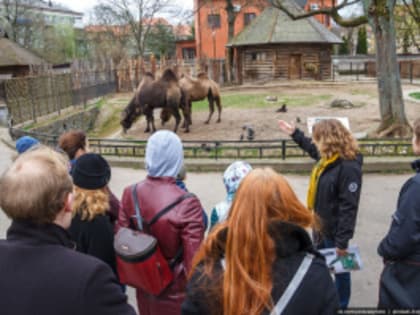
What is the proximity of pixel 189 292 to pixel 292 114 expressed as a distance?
15.3m

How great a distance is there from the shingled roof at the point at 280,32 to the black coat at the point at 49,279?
104 feet

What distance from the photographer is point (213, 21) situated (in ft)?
168

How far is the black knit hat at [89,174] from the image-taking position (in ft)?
11.1

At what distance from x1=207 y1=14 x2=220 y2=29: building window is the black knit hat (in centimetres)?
4988

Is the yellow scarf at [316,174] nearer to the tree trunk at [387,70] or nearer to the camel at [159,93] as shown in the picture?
the tree trunk at [387,70]

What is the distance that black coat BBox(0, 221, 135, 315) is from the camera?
1.73 m

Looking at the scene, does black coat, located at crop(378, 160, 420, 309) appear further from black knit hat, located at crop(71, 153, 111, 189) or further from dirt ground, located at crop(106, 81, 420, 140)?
dirt ground, located at crop(106, 81, 420, 140)

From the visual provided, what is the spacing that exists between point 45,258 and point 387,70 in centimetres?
1139

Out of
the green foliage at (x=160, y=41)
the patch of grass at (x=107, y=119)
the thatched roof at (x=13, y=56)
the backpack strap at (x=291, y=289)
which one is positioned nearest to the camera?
the backpack strap at (x=291, y=289)

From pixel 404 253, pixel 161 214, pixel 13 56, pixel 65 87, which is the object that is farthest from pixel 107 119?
pixel 404 253

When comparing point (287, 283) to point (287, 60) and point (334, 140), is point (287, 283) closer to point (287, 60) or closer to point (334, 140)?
point (334, 140)

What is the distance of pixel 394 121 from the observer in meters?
11.6

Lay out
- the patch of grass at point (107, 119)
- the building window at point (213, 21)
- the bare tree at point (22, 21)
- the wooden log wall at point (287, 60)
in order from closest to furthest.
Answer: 1. the patch of grass at point (107, 119)
2. the wooden log wall at point (287, 60)
3. the bare tree at point (22, 21)
4. the building window at point (213, 21)

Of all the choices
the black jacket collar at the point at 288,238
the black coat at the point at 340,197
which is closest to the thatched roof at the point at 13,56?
the black coat at the point at 340,197
